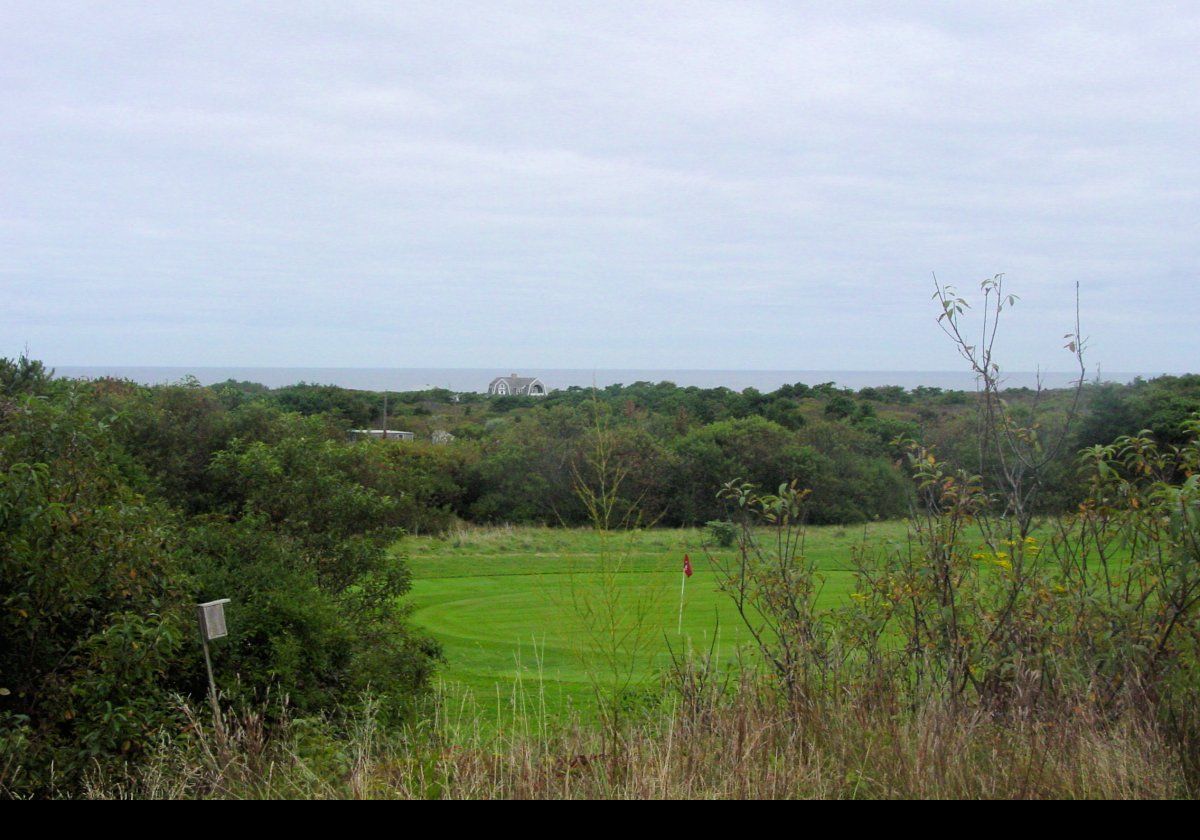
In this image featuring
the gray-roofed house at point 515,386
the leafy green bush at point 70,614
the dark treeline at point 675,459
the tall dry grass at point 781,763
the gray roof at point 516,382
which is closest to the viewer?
the tall dry grass at point 781,763

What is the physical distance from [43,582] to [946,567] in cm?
525

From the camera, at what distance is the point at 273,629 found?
8.31m

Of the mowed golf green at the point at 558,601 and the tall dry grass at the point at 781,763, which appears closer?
the tall dry grass at the point at 781,763

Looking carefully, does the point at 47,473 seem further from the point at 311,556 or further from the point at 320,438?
the point at 320,438

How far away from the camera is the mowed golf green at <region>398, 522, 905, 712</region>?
5.09 metres

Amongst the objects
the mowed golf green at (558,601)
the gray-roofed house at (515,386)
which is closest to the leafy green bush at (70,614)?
the mowed golf green at (558,601)

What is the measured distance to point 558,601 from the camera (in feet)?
17.0

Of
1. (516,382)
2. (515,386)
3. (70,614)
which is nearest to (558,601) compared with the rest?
(70,614)

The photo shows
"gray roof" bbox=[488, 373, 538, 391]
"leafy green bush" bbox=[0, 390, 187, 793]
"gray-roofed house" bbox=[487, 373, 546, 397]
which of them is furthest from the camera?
"gray roof" bbox=[488, 373, 538, 391]

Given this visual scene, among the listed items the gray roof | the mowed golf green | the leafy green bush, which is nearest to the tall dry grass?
the mowed golf green

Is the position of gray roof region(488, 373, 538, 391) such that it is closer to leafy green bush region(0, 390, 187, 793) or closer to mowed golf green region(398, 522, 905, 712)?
mowed golf green region(398, 522, 905, 712)

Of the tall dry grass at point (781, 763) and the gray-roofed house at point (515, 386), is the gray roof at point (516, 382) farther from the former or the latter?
the tall dry grass at point (781, 763)

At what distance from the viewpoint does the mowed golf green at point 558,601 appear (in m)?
5.09

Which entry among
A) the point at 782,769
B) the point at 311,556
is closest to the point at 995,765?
the point at 782,769
